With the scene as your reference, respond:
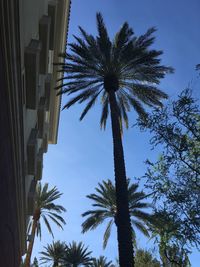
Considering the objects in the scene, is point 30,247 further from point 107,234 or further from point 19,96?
point 19,96

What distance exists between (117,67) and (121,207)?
938 cm

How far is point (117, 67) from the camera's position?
73.6 feet

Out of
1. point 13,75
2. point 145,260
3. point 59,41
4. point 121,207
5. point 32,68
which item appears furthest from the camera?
point 145,260

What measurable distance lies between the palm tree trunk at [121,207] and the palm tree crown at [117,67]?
12.2 feet

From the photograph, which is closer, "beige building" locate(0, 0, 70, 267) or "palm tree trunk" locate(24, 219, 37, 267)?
"beige building" locate(0, 0, 70, 267)

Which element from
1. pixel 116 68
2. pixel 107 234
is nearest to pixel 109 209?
pixel 107 234

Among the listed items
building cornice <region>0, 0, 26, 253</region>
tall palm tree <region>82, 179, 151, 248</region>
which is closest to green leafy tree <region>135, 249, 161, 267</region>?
tall palm tree <region>82, 179, 151, 248</region>

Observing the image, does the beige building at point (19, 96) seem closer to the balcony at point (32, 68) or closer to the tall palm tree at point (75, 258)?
the balcony at point (32, 68)

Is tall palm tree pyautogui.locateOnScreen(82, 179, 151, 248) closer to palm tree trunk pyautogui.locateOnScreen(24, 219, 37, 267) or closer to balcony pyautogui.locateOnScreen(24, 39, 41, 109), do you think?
palm tree trunk pyautogui.locateOnScreen(24, 219, 37, 267)

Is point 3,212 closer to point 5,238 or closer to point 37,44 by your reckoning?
point 5,238

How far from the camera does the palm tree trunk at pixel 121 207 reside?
1502cm

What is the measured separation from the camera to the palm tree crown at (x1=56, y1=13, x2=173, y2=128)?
22516 mm

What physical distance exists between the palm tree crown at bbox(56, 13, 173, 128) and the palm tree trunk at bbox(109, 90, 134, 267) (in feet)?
12.2

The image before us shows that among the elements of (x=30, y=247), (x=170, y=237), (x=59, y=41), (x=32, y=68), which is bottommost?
(x=170, y=237)
